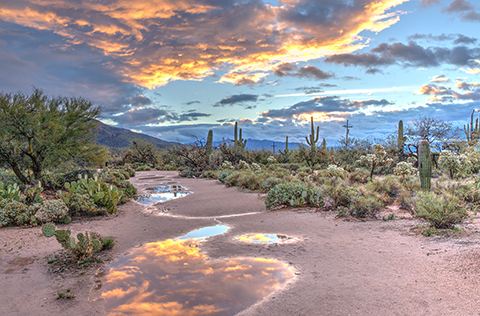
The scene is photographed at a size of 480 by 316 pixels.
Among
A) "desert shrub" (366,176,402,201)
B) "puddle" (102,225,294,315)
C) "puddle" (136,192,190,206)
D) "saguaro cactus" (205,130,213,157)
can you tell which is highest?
"saguaro cactus" (205,130,213,157)

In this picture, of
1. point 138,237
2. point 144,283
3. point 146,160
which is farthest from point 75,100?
point 146,160

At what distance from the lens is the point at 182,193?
1525cm

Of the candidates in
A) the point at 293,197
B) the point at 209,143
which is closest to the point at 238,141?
the point at 209,143

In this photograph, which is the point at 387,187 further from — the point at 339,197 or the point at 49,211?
the point at 49,211

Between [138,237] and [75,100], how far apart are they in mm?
10751

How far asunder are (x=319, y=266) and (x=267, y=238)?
212cm

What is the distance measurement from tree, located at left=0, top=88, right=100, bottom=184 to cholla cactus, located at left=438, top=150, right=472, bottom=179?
55.5ft

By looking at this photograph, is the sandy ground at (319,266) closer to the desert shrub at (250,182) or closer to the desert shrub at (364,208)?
the desert shrub at (364,208)

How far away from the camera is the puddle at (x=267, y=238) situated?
7.05 m

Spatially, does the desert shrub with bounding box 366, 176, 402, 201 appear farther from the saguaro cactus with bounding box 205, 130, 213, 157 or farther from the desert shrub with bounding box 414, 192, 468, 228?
the saguaro cactus with bounding box 205, 130, 213, 157

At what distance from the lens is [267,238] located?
734 centimetres

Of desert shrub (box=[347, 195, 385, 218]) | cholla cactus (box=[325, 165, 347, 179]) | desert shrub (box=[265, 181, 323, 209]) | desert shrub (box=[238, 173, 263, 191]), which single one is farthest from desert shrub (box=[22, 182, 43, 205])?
cholla cactus (box=[325, 165, 347, 179])

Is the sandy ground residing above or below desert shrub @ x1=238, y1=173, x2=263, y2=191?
below

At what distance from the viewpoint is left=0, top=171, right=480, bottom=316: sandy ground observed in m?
3.96
